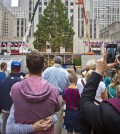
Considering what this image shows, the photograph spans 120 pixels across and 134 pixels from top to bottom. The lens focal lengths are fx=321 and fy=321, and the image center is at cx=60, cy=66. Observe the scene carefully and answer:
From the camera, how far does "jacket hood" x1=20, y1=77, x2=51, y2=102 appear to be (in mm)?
3156

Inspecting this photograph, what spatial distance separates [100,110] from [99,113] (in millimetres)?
22

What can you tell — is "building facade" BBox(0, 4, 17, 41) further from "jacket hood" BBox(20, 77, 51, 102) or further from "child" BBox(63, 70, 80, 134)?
"jacket hood" BBox(20, 77, 51, 102)

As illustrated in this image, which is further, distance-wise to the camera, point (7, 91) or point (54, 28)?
point (54, 28)

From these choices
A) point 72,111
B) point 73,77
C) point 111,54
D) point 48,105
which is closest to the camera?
point 48,105

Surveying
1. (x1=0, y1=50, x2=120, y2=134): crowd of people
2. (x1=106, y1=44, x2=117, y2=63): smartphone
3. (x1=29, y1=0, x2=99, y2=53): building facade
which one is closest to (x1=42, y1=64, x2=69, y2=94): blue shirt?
(x1=0, y1=50, x2=120, y2=134): crowd of people

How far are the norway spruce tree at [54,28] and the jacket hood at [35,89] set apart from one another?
51.3 meters

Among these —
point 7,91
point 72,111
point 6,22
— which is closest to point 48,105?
point 7,91

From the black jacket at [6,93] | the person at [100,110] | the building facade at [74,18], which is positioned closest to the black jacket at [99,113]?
the person at [100,110]

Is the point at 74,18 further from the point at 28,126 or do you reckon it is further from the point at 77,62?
the point at 28,126

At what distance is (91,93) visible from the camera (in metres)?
2.45

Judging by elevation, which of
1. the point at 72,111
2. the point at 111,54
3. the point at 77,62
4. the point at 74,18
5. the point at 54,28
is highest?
the point at 74,18

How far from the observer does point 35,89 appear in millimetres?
3225

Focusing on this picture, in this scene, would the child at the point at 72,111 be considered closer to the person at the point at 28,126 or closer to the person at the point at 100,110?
the person at the point at 28,126

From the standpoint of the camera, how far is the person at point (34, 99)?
318 centimetres
